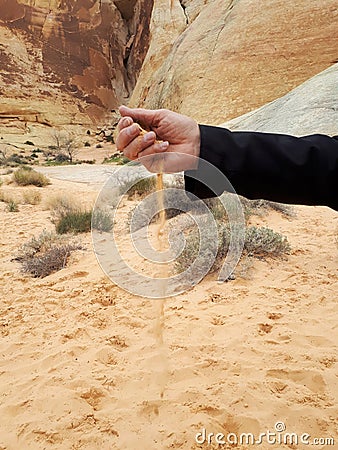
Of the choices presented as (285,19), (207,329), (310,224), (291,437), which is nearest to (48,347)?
(207,329)

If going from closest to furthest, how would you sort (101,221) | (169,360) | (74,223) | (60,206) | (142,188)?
(169,360), (101,221), (74,223), (60,206), (142,188)

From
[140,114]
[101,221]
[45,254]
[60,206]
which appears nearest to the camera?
[140,114]

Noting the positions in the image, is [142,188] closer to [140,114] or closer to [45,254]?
[45,254]

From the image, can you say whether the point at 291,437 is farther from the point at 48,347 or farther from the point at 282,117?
the point at 282,117

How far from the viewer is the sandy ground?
1469 millimetres

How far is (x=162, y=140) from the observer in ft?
4.54

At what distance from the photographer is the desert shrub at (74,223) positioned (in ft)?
14.0

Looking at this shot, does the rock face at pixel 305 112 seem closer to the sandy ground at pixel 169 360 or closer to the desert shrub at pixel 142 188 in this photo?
the desert shrub at pixel 142 188

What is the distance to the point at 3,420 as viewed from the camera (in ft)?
5.05

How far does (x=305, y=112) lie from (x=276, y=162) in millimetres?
6175

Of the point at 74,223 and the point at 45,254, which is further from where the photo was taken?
the point at 74,223

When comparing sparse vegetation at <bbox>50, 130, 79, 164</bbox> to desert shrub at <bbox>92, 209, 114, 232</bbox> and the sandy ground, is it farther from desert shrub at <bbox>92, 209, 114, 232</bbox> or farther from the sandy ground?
the sandy ground

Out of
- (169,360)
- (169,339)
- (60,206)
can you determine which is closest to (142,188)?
(60,206)

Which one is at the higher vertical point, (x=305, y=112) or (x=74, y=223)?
(x=305, y=112)
